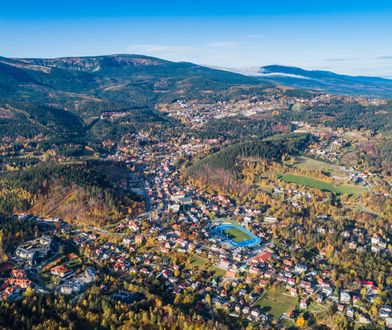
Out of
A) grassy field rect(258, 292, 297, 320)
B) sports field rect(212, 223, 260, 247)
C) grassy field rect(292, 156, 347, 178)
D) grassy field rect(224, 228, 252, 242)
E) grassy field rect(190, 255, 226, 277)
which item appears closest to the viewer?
grassy field rect(258, 292, 297, 320)

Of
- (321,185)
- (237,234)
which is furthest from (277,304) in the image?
(321,185)

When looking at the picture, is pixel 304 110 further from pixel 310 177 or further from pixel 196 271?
pixel 196 271

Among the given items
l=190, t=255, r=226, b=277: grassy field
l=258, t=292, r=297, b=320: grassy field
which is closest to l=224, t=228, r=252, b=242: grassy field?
l=190, t=255, r=226, b=277: grassy field

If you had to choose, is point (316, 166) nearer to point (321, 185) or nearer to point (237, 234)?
point (321, 185)

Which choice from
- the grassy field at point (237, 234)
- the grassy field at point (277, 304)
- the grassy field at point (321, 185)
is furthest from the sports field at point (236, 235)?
the grassy field at point (321, 185)

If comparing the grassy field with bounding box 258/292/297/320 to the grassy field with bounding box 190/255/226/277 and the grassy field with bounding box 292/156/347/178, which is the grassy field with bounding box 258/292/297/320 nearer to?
the grassy field with bounding box 190/255/226/277

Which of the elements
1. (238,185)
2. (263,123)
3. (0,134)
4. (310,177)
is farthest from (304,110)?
(0,134)
